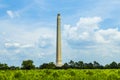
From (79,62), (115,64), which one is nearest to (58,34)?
(79,62)

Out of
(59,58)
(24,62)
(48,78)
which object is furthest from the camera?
(59,58)

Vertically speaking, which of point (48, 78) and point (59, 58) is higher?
point (59, 58)

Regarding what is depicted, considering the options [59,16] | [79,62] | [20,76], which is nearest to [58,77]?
[20,76]

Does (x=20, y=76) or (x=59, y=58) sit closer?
(x=20, y=76)

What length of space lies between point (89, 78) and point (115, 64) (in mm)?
73814

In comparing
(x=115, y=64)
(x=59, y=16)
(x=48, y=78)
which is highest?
(x=59, y=16)

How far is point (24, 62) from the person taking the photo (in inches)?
3401

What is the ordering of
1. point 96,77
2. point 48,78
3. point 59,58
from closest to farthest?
point 48,78, point 96,77, point 59,58

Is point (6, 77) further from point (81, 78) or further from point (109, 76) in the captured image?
point (109, 76)

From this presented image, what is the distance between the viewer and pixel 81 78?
1697cm

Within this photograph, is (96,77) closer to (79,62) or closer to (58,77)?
Answer: (58,77)

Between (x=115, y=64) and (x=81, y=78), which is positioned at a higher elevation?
(x=115, y=64)

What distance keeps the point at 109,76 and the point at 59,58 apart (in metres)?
101

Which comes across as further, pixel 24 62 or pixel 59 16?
pixel 59 16
